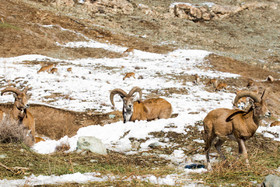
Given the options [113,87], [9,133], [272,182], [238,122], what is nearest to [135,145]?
[238,122]

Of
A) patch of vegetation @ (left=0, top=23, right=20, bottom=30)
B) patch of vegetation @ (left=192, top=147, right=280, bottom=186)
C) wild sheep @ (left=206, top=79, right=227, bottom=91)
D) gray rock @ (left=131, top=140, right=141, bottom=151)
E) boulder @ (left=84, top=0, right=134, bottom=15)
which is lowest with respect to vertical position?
gray rock @ (left=131, top=140, right=141, bottom=151)

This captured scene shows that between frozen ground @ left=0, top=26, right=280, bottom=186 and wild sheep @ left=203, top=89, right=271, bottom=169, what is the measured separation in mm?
994

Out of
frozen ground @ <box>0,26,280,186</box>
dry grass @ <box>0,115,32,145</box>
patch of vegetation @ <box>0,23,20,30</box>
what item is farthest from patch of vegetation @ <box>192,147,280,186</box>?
patch of vegetation @ <box>0,23,20,30</box>

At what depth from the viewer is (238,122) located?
5824mm

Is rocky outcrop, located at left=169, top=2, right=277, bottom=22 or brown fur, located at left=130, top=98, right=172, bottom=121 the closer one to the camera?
brown fur, located at left=130, top=98, right=172, bottom=121

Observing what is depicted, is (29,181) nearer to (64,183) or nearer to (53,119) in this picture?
(64,183)

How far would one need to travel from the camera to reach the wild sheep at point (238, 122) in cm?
573

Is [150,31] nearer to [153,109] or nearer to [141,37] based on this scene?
[141,37]

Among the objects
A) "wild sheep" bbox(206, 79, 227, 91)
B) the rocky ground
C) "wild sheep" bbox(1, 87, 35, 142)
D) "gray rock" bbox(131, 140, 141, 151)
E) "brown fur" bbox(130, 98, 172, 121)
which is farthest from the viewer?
the rocky ground

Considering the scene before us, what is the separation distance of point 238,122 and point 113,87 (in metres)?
13.0

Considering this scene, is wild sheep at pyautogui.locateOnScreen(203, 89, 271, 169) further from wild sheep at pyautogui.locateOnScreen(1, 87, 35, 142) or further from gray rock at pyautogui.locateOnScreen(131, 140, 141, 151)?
wild sheep at pyautogui.locateOnScreen(1, 87, 35, 142)

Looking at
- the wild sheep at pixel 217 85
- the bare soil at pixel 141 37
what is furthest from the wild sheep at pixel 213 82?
the bare soil at pixel 141 37

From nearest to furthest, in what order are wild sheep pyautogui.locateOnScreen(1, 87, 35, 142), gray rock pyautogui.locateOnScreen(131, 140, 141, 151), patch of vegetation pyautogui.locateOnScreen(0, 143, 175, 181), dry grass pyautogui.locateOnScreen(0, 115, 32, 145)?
patch of vegetation pyautogui.locateOnScreen(0, 143, 175, 181) < dry grass pyautogui.locateOnScreen(0, 115, 32, 145) < gray rock pyautogui.locateOnScreen(131, 140, 141, 151) < wild sheep pyautogui.locateOnScreen(1, 87, 35, 142)

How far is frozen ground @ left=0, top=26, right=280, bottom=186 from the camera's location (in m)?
8.17
